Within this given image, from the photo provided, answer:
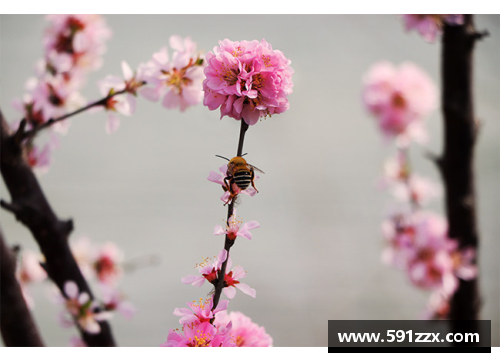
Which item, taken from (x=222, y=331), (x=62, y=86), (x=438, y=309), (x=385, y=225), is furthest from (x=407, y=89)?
(x=222, y=331)

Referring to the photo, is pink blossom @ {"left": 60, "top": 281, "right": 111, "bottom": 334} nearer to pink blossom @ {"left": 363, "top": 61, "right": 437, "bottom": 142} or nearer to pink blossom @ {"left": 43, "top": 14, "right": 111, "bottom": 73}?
pink blossom @ {"left": 43, "top": 14, "right": 111, "bottom": 73}

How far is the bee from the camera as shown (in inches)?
15.5

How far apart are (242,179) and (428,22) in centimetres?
61

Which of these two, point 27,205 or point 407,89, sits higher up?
point 407,89

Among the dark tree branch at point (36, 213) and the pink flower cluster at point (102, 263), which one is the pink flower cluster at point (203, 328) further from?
the pink flower cluster at point (102, 263)

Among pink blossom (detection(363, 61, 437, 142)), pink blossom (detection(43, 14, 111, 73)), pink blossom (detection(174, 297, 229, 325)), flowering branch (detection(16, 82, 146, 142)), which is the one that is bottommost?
pink blossom (detection(174, 297, 229, 325))

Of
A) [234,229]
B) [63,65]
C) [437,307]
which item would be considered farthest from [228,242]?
[437,307]

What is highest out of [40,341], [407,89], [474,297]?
[407,89]

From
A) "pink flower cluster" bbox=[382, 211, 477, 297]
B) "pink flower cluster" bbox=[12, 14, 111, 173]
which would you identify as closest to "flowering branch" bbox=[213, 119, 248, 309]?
"pink flower cluster" bbox=[12, 14, 111, 173]

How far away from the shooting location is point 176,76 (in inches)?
22.1

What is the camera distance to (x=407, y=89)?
1.17 meters

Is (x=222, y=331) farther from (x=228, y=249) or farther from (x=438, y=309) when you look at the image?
(x=438, y=309)

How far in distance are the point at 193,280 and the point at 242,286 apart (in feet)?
0.15

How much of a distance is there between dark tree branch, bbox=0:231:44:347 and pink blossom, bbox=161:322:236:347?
0.20 meters
